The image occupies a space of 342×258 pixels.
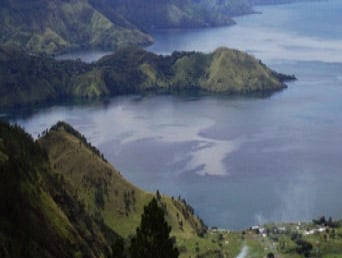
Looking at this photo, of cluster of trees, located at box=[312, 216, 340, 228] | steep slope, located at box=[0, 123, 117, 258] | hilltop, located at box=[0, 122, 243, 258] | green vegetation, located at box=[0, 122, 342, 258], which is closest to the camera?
steep slope, located at box=[0, 123, 117, 258]

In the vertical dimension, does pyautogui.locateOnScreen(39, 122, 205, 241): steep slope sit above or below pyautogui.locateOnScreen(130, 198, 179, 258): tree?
below

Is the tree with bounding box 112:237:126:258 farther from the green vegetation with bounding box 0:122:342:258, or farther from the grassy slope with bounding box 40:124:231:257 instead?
the grassy slope with bounding box 40:124:231:257

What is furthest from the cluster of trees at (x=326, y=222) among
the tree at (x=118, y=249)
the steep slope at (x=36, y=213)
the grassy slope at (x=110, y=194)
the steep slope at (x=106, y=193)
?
the tree at (x=118, y=249)

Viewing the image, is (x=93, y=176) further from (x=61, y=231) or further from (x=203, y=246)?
(x=61, y=231)

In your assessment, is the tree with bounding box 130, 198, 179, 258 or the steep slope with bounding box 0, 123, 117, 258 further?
the steep slope with bounding box 0, 123, 117, 258

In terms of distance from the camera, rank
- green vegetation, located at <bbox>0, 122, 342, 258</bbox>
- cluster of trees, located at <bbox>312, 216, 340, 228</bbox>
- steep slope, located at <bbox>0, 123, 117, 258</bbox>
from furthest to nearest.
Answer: cluster of trees, located at <bbox>312, 216, 340, 228</bbox>, green vegetation, located at <bbox>0, 122, 342, 258</bbox>, steep slope, located at <bbox>0, 123, 117, 258</bbox>

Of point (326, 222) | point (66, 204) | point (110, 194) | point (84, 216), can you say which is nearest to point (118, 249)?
point (66, 204)

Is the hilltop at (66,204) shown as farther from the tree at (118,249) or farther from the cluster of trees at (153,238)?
the cluster of trees at (153,238)

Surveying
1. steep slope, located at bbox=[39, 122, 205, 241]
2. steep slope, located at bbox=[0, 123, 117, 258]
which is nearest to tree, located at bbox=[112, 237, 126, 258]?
steep slope, located at bbox=[0, 123, 117, 258]

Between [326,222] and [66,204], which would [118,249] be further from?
[326,222]

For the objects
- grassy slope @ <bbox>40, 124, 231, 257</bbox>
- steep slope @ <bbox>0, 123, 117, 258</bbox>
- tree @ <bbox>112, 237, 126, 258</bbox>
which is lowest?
grassy slope @ <bbox>40, 124, 231, 257</bbox>

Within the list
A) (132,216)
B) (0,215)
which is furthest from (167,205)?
(0,215)

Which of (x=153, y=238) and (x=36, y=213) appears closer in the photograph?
(x=153, y=238)
